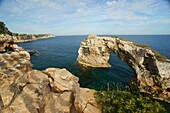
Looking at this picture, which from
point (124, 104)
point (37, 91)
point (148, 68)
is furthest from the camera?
point (148, 68)

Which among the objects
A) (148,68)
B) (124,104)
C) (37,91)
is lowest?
(124,104)

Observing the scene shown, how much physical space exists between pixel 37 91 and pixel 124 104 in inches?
438

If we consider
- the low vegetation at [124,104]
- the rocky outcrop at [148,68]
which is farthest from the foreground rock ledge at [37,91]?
the rocky outcrop at [148,68]

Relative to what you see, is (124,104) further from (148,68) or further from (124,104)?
(148,68)

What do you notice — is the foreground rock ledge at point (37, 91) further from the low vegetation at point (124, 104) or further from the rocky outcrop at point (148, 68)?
the rocky outcrop at point (148, 68)

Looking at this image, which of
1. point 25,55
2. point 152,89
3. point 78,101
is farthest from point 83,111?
point 152,89

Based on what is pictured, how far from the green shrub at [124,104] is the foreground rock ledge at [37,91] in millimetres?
1278

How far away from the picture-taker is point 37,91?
1725 cm

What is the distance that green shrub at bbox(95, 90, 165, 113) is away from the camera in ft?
46.6

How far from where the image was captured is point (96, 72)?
43156 mm

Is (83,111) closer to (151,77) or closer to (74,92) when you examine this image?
(74,92)

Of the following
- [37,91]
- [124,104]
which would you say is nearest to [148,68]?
[124,104]

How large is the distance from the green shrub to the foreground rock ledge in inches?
50.3

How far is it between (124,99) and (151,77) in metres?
16.6
